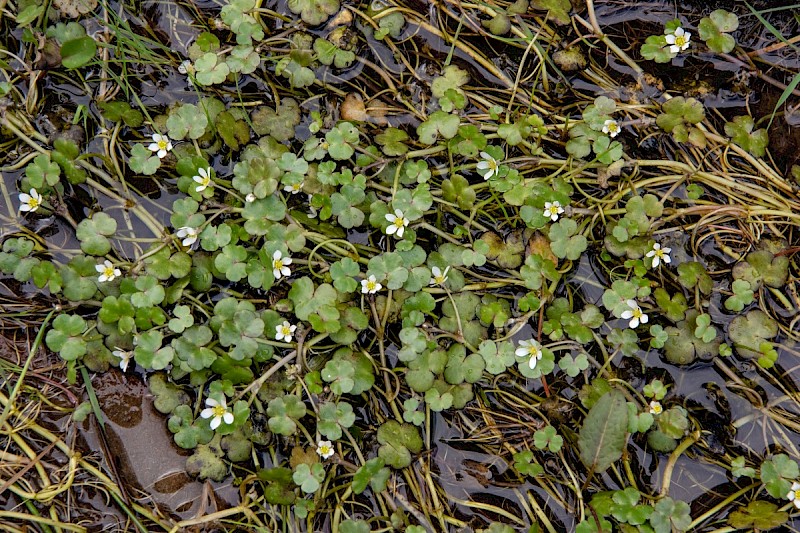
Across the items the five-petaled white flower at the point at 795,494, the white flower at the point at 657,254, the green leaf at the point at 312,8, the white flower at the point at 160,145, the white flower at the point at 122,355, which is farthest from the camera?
the green leaf at the point at 312,8

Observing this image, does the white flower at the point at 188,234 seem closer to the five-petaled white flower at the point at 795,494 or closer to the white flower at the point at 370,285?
the white flower at the point at 370,285

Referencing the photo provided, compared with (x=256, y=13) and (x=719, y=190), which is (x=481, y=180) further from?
(x=256, y=13)

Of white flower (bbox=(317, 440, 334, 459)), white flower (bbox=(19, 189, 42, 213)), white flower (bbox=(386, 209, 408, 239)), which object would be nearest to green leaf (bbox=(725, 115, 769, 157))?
white flower (bbox=(386, 209, 408, 239))

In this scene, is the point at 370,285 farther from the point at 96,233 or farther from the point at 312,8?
the point at 312,8

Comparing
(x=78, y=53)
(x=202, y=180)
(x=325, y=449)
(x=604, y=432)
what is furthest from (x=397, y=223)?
(x=78, y=53)

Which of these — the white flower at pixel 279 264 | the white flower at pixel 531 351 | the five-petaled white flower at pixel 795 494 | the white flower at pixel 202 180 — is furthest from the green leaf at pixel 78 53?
the five-petaled white flower at pixel 795 494

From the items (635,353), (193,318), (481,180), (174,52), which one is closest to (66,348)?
(193,318)
